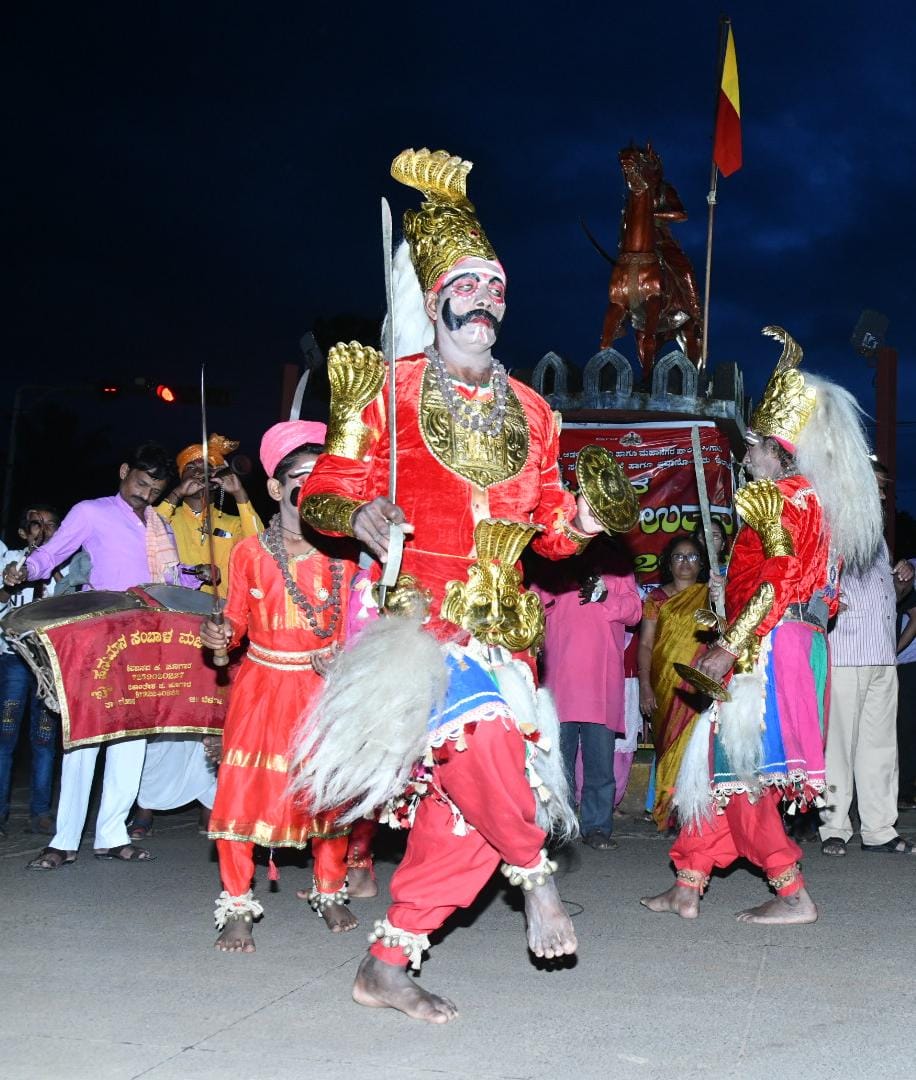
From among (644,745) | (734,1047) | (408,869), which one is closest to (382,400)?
(408,869)

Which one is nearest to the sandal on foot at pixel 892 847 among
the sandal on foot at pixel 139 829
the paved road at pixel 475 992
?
the paved road at pixel 475 992

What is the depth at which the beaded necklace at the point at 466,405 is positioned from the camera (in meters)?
3.61

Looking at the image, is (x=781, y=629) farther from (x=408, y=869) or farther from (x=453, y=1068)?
(x=453, y=1068)

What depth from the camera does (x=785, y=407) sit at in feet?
15.8

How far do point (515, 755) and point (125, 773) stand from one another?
3.30m

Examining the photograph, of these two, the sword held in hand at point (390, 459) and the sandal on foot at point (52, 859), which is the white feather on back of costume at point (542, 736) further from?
the sandal on foot at point (52, 859)

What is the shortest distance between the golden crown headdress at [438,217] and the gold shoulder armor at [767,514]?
4.51ft

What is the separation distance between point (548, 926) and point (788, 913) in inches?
70.0

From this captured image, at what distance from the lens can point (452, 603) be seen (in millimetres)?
3441

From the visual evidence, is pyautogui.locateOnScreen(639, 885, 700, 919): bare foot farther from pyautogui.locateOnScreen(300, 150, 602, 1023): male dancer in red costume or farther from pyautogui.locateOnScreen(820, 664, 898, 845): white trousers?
pyautogui.locateOnScreen(820, 664, 898, 845): white trousers

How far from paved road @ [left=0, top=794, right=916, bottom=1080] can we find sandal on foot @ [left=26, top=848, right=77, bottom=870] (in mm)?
238

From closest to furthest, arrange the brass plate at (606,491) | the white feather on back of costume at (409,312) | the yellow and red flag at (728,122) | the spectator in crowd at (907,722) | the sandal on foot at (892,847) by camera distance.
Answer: the brass plate at (606,491) → the white feather on back of costume at (409,312) → the sandal on foot at (892,847) → the spectator in crowd at (907,722) → the yellow and red flag at (728,122)

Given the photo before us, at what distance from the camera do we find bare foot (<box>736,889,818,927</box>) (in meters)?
4.67

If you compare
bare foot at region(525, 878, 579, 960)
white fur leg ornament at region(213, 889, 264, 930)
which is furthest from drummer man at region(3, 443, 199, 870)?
bare foot at region(525, 878, 579, 960)
